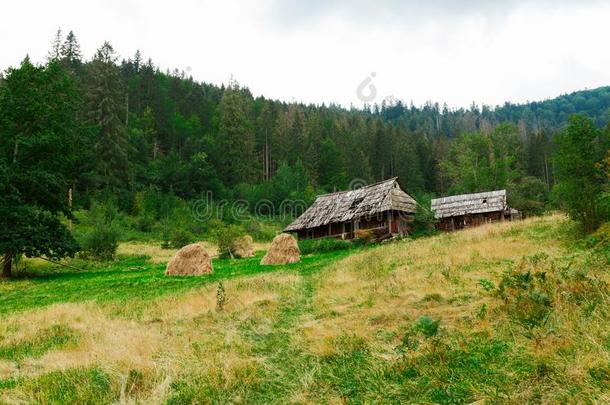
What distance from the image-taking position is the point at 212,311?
10.2m

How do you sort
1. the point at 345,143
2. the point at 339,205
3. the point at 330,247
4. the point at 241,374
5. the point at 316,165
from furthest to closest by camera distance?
the point at 345,143
the point at 316,165
the point at 339,205
the point at 330,247
the point at 241,374

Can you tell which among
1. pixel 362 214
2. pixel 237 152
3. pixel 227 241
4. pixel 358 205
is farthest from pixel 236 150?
pixel 227 241

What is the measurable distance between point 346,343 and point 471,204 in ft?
126

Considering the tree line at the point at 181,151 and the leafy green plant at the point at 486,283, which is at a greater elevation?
the tree line at the point at 181,151

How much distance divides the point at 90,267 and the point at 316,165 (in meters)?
54.4

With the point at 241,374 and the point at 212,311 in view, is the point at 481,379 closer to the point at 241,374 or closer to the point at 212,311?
the point at 241,374

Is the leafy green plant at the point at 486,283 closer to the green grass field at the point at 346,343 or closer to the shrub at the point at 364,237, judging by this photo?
the green grass field at the point at 346,343

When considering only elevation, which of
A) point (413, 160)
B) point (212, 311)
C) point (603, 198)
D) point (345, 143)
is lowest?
point (212, 311)

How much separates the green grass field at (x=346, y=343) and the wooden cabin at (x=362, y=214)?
73.8 feet

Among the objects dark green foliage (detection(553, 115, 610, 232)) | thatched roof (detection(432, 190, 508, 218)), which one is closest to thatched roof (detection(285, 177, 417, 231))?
thatched roof (detection(432, 190, 508, 218))

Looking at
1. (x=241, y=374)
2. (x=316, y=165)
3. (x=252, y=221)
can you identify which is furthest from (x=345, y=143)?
(x=241, y=374)

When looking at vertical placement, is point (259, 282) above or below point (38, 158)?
below

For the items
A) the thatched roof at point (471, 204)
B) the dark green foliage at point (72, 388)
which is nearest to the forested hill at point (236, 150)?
the thatched roof at point (471, 204)

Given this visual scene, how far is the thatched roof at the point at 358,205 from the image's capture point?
35.2 m
